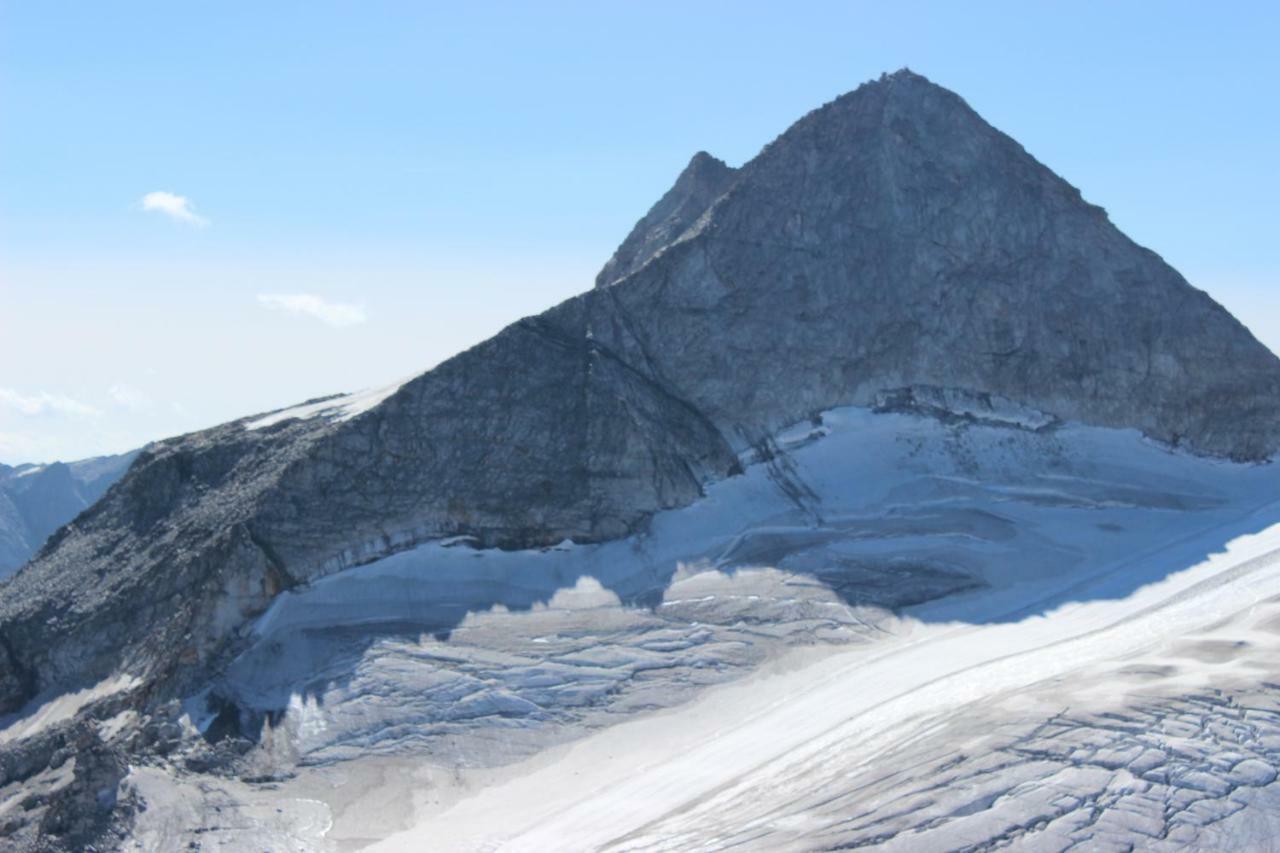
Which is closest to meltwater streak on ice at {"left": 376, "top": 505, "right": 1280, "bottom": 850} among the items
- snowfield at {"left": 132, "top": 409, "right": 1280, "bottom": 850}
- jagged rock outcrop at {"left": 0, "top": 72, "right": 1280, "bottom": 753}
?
snowfield at {"left": 132, "top": 409, "right": 1280, "bottom": 850}

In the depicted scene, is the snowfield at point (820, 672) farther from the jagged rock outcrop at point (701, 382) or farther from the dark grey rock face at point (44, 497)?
the dark grey rock face at point (44, 497)

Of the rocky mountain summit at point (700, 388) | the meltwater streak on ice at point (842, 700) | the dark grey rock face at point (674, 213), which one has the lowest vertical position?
the meltwater streak on ice at point (842, 700)

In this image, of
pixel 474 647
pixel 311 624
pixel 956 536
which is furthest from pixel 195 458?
pixel 956 536

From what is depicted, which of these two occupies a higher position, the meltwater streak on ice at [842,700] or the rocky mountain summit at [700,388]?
the rocky mountain summit at [700,388]

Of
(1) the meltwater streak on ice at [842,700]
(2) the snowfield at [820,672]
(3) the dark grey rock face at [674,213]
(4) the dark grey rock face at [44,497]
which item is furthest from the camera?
(4) the dark grey rock face at [44,497]

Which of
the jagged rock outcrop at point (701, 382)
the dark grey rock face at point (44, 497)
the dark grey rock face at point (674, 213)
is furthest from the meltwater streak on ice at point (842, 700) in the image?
the dark grey rock face at point (44, 497)

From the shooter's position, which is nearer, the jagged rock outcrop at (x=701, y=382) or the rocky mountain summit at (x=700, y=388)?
the rocky mountain summit at (x=700, y=388)

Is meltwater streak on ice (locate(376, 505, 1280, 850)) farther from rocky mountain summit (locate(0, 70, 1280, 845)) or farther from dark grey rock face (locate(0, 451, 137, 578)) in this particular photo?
dark grey rock face (locate(0, 451, 137, 578))

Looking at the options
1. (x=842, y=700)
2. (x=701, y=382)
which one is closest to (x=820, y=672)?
(x=842, y=700)
